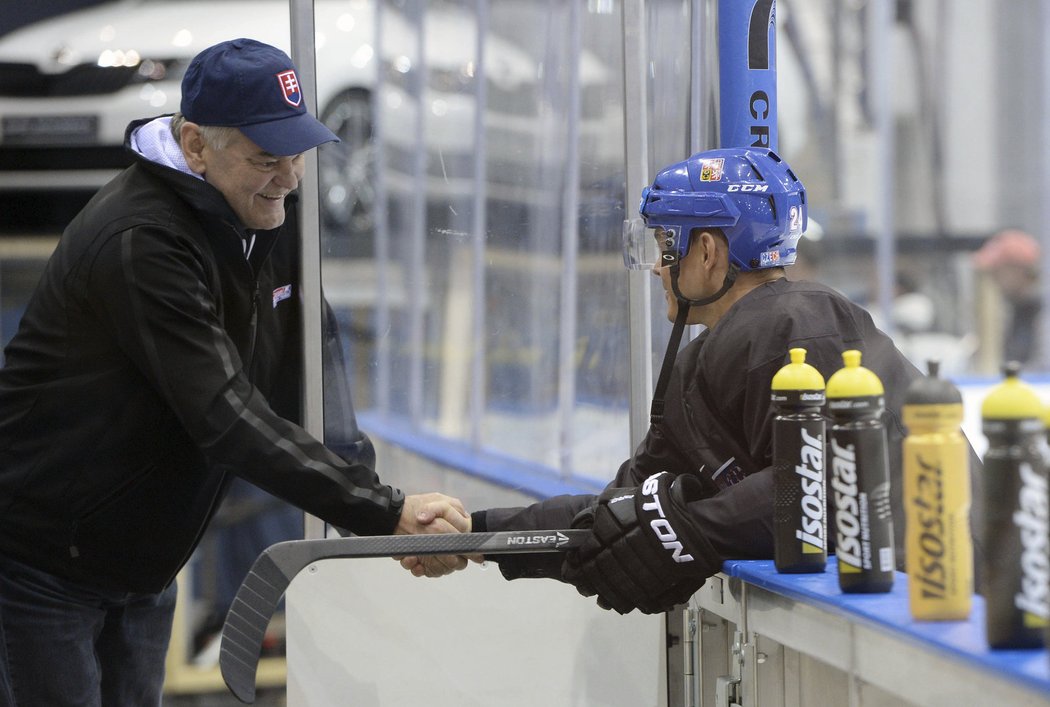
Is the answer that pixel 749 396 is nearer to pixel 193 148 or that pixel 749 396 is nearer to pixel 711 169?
pixel 711 169

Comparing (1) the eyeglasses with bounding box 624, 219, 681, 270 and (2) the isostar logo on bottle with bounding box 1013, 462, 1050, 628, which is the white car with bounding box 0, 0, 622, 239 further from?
(2) the isostar logo on bottle with bounding box 1013, 462, 1050, 628

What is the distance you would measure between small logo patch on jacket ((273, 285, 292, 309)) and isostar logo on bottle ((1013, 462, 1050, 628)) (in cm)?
152

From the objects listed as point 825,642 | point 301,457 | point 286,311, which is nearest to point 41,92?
point 286,311

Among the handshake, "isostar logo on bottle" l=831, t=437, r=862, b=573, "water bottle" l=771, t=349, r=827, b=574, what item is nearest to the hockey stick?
the handshake

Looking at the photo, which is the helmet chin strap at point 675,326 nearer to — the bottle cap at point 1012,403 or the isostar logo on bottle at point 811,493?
the isostar logo on bottle at point 811,493

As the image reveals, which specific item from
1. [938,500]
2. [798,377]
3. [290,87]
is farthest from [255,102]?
[938,500]

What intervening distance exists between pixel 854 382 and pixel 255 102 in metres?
1.10

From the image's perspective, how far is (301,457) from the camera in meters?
2.01

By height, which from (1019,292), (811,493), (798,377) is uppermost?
(798,377)

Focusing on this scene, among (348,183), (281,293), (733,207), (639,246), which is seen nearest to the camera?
(733,207)

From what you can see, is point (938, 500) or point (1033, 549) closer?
point (1033, 549)

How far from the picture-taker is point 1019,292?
10.3 m

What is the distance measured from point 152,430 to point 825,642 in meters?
1.13

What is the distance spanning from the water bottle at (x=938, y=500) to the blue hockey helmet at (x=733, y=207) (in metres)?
0.67
